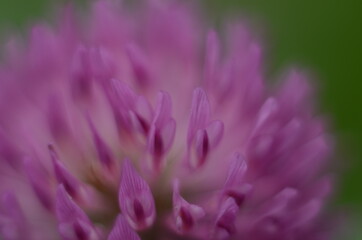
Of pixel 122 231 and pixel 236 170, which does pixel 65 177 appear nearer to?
pixel 122 231

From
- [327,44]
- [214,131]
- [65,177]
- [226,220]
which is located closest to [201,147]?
[214,131]

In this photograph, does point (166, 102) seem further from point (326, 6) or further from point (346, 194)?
point (326, 6)

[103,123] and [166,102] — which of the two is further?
[103,123]

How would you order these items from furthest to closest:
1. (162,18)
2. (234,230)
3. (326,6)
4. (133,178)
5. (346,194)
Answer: (326,6) → (346,194) → (162,18) → (234,230) → (133,178)

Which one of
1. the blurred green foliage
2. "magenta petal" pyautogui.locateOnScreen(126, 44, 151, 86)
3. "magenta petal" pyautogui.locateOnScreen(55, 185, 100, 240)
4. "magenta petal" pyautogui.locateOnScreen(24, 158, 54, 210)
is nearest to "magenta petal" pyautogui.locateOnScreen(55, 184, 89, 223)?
"magenta petal" pyautogui.locateOnScreen(55, 185, 100, 240)

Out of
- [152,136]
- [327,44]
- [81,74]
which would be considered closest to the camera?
[152,136]

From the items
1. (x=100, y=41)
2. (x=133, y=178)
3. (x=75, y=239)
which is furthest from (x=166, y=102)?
(x=100, y=41)

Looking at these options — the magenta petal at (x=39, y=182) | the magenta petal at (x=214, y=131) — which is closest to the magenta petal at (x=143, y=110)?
the magenta petal at (x=214, y=131)

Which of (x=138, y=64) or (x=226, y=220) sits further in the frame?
(x=138, y=64)

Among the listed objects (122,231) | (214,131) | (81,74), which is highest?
(81,74)
